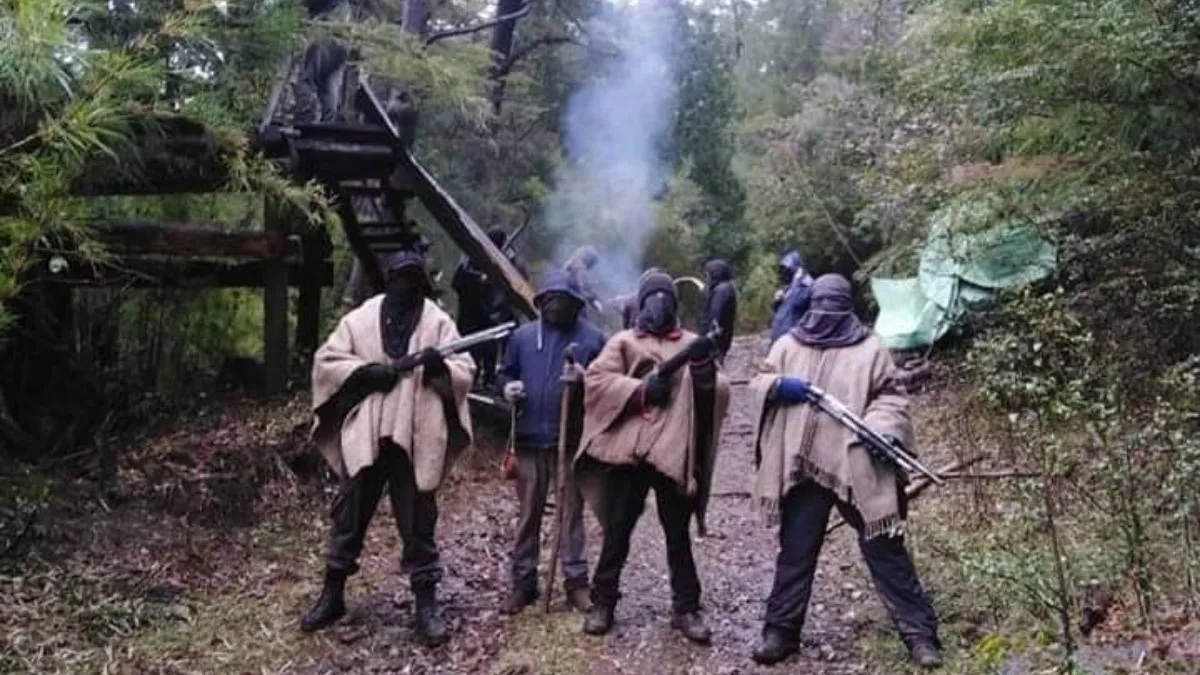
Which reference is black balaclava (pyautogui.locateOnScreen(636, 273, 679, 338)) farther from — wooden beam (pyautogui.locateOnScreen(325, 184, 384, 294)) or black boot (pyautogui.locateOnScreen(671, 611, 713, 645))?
wooden beam (pyautogui.locateOnScreen(325, 184, 384, 294))

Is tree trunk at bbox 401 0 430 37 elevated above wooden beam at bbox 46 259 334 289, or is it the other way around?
tree trunk at bbox 401 0 430 37

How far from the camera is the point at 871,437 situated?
4.63 metres

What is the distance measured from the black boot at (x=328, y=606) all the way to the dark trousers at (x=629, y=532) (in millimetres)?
1231

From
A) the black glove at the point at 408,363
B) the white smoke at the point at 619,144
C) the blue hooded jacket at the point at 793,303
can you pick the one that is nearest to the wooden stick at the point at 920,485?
the blue hooded jacket at the point at 793,303

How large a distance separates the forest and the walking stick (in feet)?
0.71

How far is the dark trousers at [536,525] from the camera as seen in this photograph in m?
5.66

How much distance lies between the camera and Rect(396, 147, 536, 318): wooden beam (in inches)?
351

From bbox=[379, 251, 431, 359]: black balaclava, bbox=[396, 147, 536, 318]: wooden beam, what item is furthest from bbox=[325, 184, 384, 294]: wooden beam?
bbox=[379, 251, 431, 359]: black balaclava

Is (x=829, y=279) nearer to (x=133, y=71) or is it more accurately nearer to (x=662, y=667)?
(x=662, y=667)

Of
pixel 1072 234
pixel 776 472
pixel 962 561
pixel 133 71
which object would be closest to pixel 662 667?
pixel 776 472

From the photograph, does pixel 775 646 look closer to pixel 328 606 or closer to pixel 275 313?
pixel 328 606

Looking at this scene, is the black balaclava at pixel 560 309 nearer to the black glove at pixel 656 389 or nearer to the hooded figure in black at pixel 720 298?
the black glove at pixel 656 389

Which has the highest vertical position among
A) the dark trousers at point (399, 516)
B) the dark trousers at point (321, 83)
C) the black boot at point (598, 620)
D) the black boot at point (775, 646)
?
the dark trousers at point (321, 83)

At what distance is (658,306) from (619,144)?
15.7 m
